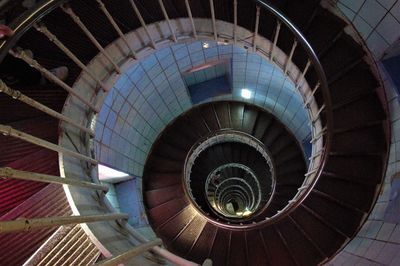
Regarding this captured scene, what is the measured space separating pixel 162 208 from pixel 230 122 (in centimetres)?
295

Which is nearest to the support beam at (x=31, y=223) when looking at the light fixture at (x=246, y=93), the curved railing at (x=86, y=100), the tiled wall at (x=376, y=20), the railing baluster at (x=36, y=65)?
the curved railing at (x=86, y=100)

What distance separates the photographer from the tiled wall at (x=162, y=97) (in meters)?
5.34

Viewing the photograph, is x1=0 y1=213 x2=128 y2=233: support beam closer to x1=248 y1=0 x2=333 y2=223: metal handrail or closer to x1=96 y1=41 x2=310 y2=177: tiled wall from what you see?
x1=248 y1=0 x2=333 y2=223: metal handrail

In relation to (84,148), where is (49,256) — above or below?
below

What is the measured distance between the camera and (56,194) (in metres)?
2.60

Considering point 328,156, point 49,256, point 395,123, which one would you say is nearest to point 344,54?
A: point 395,123

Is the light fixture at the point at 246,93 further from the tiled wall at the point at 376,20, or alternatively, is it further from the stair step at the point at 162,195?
the tiled wall at the point at 376,20

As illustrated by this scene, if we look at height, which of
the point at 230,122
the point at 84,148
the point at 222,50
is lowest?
the point at 84,148

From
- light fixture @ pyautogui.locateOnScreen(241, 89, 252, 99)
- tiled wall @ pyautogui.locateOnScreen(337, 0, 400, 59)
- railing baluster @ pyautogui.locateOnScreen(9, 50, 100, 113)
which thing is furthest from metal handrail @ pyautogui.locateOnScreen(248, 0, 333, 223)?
light fixture @ pyautogui.locateOnScreen(241, 89, 252, 99)

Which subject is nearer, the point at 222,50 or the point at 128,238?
the point at 128,238

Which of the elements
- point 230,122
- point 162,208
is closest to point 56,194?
point 162,208

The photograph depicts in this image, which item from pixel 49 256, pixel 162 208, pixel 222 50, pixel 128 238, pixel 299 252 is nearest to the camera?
pixel 49 256

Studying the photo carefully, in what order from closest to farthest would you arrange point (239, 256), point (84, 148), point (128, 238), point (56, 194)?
1. point (56, 194)
2. point (128, 238)
3. point (84, 148)
4. point (239, 256)

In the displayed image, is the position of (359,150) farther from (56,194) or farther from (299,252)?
(56,194)
